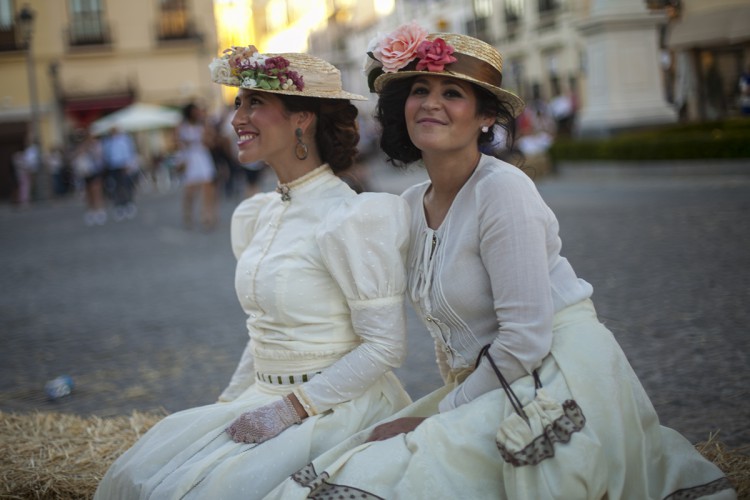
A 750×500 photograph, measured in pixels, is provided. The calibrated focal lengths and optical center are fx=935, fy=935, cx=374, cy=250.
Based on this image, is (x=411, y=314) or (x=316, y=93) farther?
(x=411, y=314)

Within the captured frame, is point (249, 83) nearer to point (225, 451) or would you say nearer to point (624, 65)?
point (225, 451)

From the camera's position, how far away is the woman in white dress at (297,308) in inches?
102

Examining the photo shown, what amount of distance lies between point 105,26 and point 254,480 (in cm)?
3734

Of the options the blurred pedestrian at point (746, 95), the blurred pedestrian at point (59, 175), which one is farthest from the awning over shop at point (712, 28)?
the blurred pedestrian at point (59, 175)

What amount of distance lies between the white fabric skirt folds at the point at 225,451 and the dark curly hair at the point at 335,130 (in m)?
0.71

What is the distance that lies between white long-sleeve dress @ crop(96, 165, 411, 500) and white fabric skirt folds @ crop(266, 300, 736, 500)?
20 cm

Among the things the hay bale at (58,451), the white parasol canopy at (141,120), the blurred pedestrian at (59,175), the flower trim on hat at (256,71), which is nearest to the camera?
the flower trim on hat at (256,71)

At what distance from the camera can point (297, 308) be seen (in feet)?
9.12

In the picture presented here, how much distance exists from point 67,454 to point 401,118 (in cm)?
169

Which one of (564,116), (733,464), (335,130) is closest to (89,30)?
(564,116)

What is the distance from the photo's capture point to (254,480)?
2457mm

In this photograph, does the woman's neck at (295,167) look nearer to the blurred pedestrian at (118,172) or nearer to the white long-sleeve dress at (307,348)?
the white long-sleeve dress at (307,348)

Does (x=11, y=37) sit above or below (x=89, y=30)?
below

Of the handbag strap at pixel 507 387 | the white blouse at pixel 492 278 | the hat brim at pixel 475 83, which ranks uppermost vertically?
the hat brim at pixel 475 83
